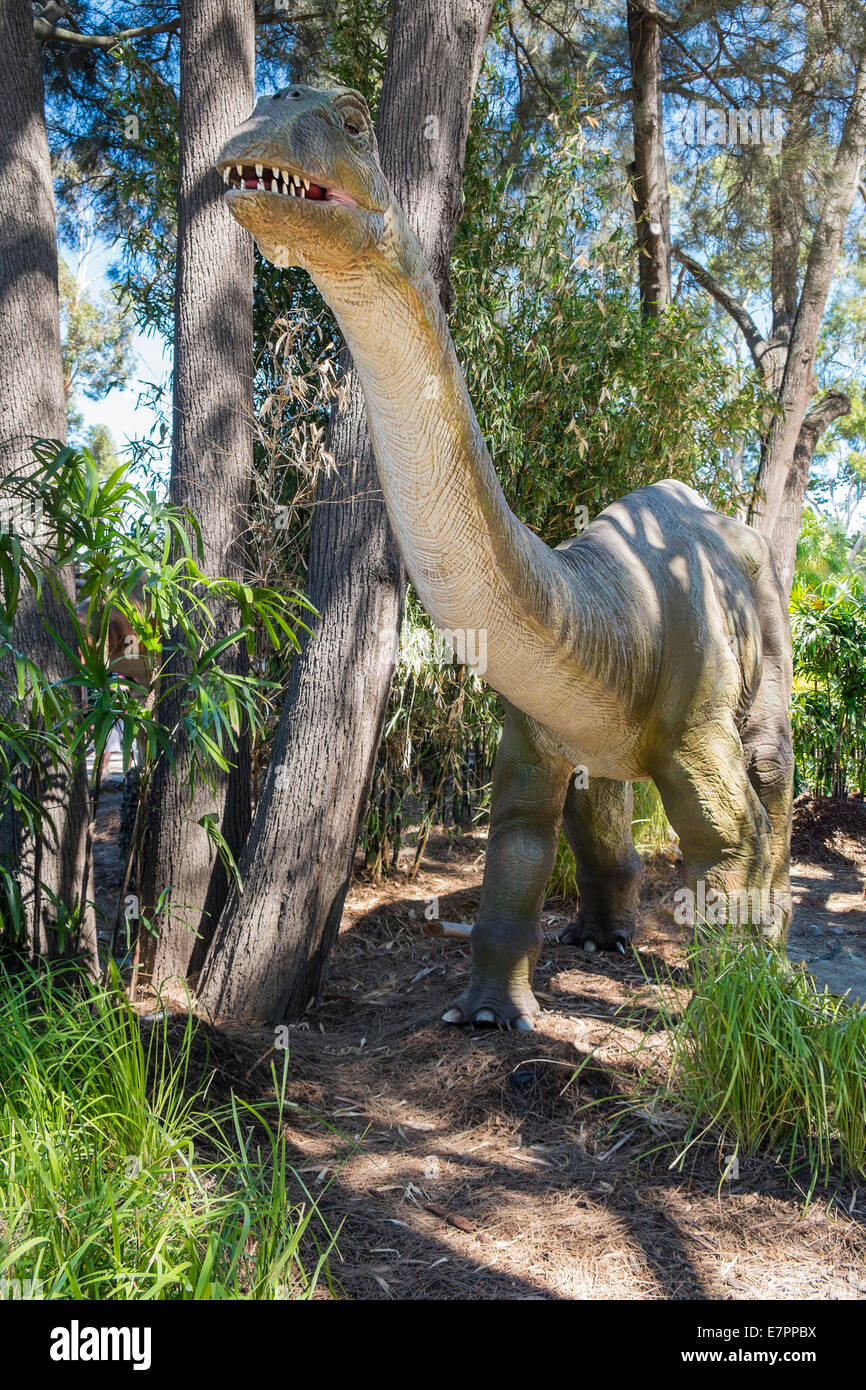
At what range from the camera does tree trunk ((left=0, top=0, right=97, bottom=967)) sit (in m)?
3.62

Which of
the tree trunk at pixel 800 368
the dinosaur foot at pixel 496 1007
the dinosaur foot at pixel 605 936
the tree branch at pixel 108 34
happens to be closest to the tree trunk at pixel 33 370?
the dinosaur foot at pixel 496 1007

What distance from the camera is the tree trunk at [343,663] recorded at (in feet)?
13.2

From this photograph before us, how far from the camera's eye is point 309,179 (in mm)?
1757

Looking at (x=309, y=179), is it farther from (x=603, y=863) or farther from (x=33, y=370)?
(x=603, y=863)

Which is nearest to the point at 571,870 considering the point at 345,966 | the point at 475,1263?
the point at 345,966

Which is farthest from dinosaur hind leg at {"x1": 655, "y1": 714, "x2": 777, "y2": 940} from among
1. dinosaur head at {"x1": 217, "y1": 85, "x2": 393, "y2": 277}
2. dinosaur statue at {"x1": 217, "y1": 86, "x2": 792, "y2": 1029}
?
dinosaur head at {"x1": 217, "y1": 85, "x2": 393, "y2": 277}

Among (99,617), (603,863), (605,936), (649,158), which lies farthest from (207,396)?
Answer: (649,158)

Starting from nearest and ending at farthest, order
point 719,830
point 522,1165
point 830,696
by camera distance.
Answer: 1. point 522,1165
2. point 719,830
3. point 830,696

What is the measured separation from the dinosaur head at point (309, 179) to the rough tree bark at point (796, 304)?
225 inches

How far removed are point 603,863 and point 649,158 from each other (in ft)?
17.8

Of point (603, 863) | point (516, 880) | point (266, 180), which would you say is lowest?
point (603, 863)

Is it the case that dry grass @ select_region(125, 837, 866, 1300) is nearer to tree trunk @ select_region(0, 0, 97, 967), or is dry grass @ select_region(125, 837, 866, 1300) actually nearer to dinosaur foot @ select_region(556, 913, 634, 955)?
dinosaur foot @ select_region(556, 913, 634, 955)

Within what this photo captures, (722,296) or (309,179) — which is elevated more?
(722,296)

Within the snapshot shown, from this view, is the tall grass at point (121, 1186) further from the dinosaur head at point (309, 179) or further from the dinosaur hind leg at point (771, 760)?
the dinosaur hind leg at point (771, 760)
